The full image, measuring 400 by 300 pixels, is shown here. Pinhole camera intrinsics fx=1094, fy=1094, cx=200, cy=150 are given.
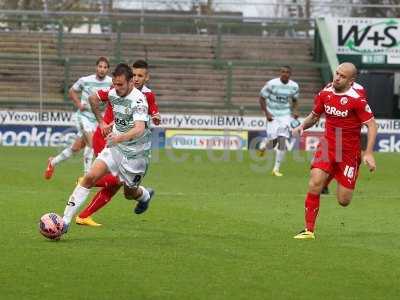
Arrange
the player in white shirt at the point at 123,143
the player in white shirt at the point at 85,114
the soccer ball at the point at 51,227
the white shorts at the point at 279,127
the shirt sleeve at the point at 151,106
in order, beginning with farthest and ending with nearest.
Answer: the white shorts at the point at 279,127, the player in white shirt at the point at 85,114, the shirt sleeve at the point at 151,106, the player in white shirt at the point at 123,143, the soccer ball at the point at 51,227

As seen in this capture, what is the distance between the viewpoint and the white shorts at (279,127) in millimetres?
25312

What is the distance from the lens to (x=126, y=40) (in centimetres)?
4284

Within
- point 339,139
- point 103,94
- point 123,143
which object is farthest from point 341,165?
point 103,94

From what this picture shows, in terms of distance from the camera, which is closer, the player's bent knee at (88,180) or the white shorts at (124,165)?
the player's bent knee at (88,180)

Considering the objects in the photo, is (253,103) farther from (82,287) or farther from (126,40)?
(82,287)

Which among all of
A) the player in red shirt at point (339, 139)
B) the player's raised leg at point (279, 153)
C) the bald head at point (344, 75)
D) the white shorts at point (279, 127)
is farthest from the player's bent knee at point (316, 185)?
the white shorts at point (279, 127)

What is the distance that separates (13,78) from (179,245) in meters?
28.9

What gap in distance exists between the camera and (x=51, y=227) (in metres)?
11.9

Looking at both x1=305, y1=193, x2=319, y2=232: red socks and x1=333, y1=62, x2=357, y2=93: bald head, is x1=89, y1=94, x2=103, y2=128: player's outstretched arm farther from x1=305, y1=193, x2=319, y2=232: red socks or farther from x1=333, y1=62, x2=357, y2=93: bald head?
x1=333, y1=62, x2=357, y2=93: bald head

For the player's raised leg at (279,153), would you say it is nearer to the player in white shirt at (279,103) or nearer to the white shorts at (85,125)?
the player in white shirt at (279,103)

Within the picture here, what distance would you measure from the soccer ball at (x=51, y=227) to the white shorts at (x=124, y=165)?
1021mm

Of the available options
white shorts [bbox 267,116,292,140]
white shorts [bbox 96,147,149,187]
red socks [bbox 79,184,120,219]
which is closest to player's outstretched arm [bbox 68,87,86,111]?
white shorts [bbox 267,116,292,140]

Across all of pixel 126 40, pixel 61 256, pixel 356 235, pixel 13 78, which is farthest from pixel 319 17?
pixel 61 256

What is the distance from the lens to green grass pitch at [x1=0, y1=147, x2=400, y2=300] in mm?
9227
